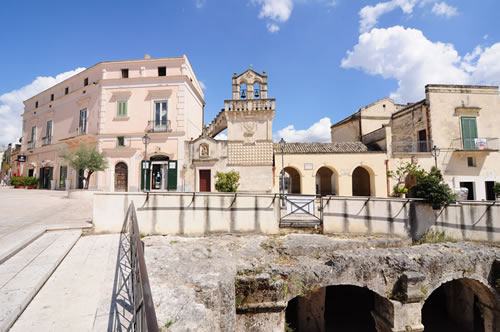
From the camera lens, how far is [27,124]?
2644cm

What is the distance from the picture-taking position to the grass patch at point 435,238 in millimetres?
9805

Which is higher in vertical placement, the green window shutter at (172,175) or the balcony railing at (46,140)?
the balcony railing at (46,140)

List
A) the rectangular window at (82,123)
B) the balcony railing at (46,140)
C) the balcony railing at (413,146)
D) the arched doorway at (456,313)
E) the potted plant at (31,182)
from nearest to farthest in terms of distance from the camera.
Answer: the arched doorway at (456,313) < the balcony railing at (413,146) < the rectangular window at (82,123) < the potted plant at (31,182) < the balcony railing at (46,140)

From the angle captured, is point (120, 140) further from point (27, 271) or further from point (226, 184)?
point (27, 271)

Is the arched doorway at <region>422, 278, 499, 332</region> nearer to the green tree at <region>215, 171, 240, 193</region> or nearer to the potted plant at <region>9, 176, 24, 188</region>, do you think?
the green tree at <region>215, 171, 240, 193</region>

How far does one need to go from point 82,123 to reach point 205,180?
13264 millimetres

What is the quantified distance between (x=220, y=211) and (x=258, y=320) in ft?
13.9

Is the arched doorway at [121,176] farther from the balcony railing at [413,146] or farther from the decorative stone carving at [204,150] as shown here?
the balcony railing at [413,146]

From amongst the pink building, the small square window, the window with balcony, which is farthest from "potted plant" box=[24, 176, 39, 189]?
the small square window

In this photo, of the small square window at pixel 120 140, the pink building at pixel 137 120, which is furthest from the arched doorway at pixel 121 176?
the small square window at pixel 120 140

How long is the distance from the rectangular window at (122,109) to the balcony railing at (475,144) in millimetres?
27026

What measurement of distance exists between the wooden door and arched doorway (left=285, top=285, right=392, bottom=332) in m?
9.61

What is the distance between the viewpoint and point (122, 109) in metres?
18.6

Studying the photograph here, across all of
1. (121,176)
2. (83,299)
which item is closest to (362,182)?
(121,176)
